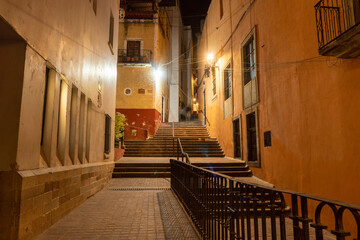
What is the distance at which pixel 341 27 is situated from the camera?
471cm

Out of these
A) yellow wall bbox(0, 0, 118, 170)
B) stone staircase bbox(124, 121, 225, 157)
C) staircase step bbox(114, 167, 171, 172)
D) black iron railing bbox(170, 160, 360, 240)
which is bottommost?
staircase step bbox(114, 167, 171, 172)

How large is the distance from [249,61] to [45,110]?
7.78 meters

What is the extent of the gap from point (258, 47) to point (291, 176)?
4.44 metres

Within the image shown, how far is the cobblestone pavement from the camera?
4043 mm

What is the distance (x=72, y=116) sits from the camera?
577 centimetres

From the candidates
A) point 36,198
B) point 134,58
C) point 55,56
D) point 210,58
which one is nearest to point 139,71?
point 134,58

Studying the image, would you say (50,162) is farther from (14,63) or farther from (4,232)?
(14,63)

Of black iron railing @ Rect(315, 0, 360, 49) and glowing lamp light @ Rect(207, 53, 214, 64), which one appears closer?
black iron railing @ Rect(315, 0, 360, 49)

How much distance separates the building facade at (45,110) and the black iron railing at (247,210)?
2.35m

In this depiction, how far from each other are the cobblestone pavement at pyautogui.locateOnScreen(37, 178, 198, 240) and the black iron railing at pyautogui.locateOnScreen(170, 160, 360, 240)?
1.40 ft

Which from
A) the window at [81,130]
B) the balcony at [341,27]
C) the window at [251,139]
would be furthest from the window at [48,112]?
the window at [251,139]

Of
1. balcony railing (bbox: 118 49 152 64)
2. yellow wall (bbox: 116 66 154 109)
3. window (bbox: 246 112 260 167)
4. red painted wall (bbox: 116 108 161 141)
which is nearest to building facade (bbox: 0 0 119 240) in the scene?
window (bbox: 246 112 260 167)

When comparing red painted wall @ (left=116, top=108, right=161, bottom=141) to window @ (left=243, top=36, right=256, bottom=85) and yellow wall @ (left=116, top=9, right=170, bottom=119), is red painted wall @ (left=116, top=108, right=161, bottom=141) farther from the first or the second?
window @ (left=243, top=36, right=256, bottom=85)

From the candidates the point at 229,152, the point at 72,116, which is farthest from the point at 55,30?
the point at 229,152
